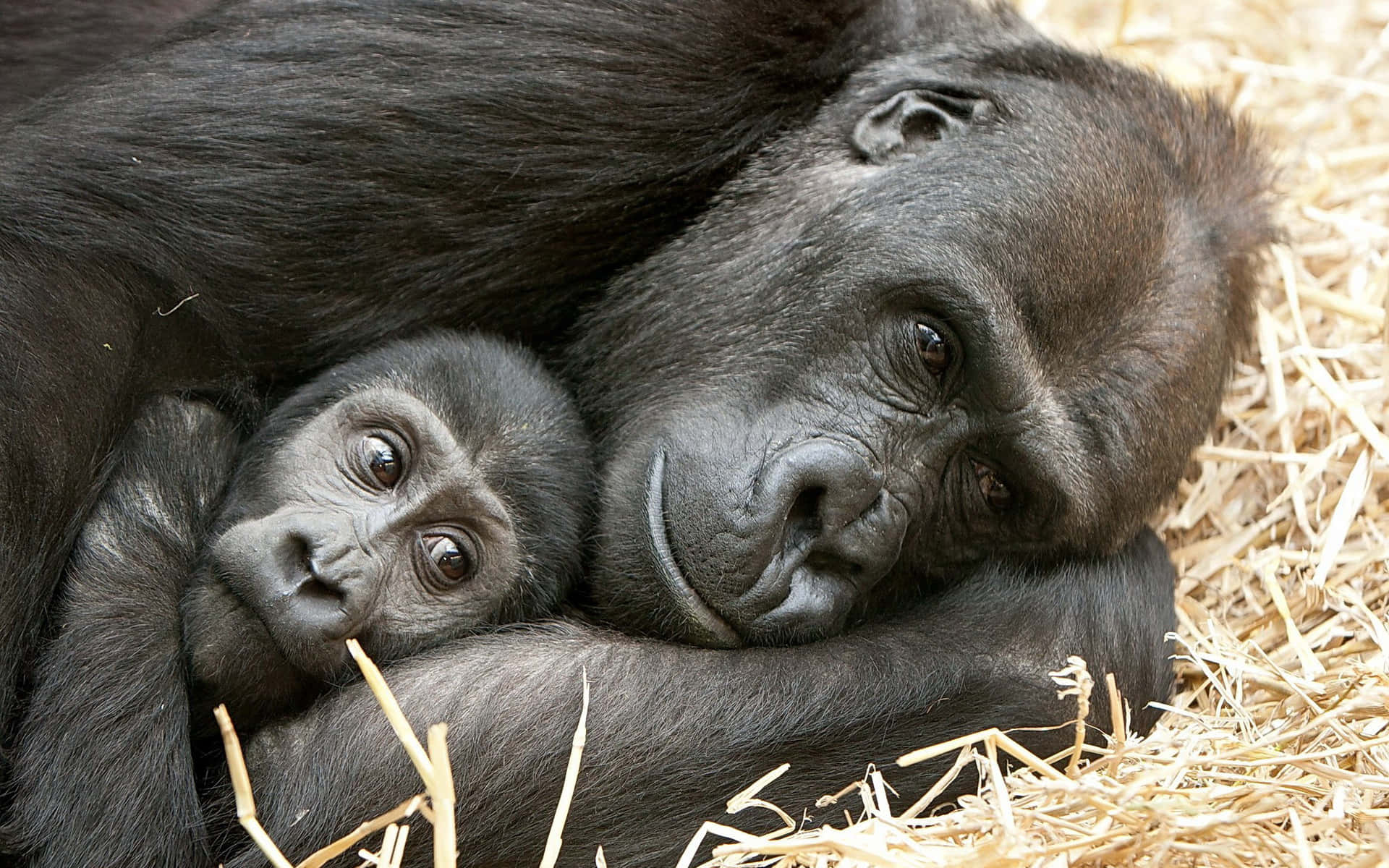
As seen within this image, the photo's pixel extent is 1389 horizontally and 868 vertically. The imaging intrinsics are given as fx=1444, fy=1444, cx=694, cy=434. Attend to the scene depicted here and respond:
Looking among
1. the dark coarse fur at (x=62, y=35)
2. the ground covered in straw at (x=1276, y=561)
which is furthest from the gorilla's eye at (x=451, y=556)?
the dark coarse fur at (x=62, y=35)

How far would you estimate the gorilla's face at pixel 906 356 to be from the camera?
10.1ft

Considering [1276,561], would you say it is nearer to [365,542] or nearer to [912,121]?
[912,121]

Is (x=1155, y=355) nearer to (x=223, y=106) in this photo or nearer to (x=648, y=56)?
(x=648, y=56)

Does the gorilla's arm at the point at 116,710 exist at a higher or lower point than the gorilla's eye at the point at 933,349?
lower

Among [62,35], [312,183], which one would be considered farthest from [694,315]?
[62,35]

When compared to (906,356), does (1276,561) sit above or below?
below

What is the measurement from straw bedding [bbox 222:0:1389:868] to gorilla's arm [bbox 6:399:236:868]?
0.81m

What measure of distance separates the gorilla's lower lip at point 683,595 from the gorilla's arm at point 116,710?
977mm

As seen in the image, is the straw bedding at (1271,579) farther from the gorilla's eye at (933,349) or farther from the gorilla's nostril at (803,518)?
the gorilla's eye at (933,349)

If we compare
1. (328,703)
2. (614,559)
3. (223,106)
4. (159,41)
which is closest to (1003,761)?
(614,559)

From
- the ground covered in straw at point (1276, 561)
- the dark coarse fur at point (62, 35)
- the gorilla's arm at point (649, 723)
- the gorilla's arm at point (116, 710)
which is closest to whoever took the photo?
the ground covered in straw at point (1276, 561)

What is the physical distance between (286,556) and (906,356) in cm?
139

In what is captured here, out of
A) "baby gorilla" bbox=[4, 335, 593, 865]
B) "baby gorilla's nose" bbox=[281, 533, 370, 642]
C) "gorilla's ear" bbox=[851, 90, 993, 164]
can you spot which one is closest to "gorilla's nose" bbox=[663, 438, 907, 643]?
"baby gorilla" bbox=[4, 335, 593, 865]

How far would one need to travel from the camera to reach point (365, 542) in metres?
3.10
